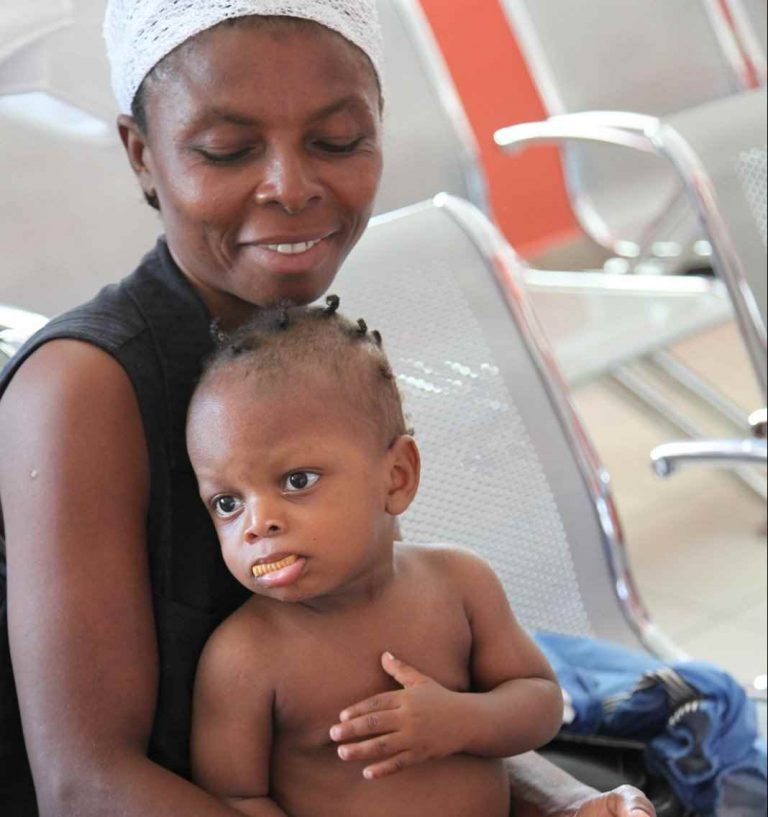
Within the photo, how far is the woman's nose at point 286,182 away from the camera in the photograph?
123cm

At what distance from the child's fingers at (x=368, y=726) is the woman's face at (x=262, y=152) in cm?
34

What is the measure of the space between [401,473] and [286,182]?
246 millimetres

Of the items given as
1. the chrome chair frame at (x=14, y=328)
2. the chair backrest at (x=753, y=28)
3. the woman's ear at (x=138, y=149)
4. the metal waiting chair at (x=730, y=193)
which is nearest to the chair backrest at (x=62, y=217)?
the chrome chair frame at (x=14, y=328)

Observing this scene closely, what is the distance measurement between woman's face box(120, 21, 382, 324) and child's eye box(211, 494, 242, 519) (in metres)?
0.17

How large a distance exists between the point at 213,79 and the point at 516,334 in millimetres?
962

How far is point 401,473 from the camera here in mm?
1271

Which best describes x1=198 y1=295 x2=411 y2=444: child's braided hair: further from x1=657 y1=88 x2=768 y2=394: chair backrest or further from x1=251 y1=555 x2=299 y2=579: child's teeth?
x1=657 y1=88 x2=768 y2=394: chair backrest

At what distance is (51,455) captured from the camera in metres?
→ 1.16

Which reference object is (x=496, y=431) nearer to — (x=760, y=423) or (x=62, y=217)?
(x=760, y=423)

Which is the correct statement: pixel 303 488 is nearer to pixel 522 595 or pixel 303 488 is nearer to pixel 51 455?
pixel 51 455

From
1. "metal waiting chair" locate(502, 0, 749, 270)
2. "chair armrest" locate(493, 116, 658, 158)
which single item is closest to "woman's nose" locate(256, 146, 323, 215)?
"chair armrest" locate(493, 116, 658, 158)

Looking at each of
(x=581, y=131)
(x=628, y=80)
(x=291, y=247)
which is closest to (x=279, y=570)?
(x=291, y=247)

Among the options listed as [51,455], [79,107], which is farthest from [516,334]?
[51,455]

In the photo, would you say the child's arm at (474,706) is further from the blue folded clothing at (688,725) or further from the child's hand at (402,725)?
the blue folded clothing at (688,725)
